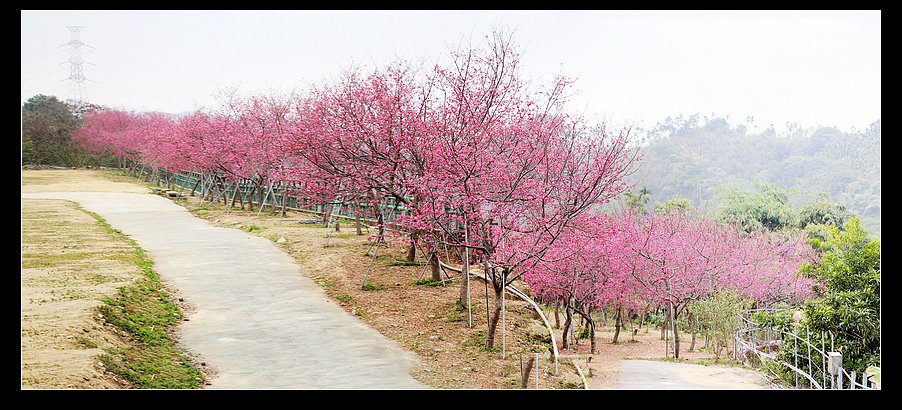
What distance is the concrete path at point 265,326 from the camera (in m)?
5.75

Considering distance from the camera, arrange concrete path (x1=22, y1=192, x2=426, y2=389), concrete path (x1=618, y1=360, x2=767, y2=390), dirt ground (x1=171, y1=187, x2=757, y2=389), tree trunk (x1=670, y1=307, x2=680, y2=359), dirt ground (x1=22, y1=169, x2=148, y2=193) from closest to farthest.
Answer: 1. concrete path (x1=22, y1=192, x2=426, y2=389)
2. dirt ground (x1=171, y1=187, x2=757, y2=389)
3. concrete path (x1=618, y1=360, x2=767, y2=390)
4. tree trunk (x1=670, y1=307, x2=680, y2=359)
5. dirt ground (x1=22, y1=169, x2=148, y2=193)

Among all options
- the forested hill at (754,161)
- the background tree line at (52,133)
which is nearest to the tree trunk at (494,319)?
the background tree line at (52,133)

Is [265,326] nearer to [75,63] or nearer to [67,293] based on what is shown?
[67,293]

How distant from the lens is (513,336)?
7.54 metres

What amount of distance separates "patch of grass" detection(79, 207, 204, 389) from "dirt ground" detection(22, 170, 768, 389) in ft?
1.14

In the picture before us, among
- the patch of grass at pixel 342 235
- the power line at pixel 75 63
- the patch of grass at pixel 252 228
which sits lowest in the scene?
the patch of grass at pixel 342 235

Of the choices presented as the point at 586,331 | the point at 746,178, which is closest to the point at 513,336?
the point at 586,331

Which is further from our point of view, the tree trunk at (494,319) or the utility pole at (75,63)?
the utility pole at (75,63)

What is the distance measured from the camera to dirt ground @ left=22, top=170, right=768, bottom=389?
20.4 ft

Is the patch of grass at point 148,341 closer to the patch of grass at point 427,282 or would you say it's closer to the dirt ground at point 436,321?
the dirt ground at point 436,321

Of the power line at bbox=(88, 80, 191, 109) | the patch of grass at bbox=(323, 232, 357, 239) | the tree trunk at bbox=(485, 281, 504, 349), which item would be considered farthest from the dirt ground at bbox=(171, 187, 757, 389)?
the power line at bbox=(88, 80, 191, 109)

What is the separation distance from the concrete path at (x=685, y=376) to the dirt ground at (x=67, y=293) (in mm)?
4601

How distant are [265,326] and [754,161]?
23.9m

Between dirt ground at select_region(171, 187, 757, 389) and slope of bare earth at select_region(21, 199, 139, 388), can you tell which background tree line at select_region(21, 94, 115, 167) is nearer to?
slope of bare earth at select_region(21, 199, 139, 388)
